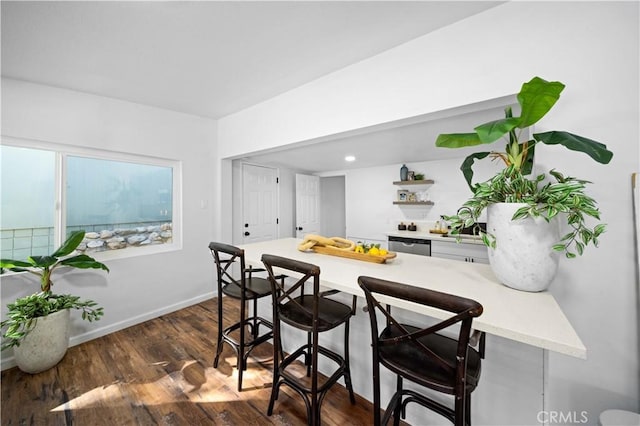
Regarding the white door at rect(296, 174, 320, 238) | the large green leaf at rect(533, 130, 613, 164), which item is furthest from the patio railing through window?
the large green leaf at rect(533, 130, 613, 164)

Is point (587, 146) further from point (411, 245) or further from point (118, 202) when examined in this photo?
point (118, 202)

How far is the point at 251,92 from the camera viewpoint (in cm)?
267

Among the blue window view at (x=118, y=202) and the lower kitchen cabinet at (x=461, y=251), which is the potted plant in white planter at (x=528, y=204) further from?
the blue window view at (x=118, y=202)

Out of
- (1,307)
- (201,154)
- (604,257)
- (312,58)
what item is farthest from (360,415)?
(201,154)

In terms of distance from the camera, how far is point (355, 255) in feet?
5.80

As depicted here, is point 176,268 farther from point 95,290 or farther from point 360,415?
point 360,415

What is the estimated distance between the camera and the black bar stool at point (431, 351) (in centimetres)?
85

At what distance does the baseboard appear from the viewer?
2.17m

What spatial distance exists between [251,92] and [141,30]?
1.10 m

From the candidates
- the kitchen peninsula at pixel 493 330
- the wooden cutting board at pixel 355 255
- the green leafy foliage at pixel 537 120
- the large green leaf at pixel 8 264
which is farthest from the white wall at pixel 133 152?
the green leafy foliage at pixel 537 120

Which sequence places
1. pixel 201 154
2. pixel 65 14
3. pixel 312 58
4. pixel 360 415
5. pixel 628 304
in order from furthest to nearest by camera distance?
pixel 201 154 < pixel 312 58 < pixel 360 415 < pixel 65 14 < pixel 628 304

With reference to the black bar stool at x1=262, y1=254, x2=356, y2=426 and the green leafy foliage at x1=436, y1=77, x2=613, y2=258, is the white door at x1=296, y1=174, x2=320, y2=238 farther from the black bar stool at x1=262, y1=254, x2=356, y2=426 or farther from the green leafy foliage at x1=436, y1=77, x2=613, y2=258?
the green leafy foliage at x1=436, y1=77, x2=613, y2=258

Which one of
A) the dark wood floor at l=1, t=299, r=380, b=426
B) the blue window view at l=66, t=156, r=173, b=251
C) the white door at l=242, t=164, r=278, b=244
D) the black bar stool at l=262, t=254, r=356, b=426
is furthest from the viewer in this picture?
the white door at l=242, t=164, r=278, b=244

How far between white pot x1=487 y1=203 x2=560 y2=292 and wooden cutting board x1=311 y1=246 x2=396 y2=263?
2.08 feet
